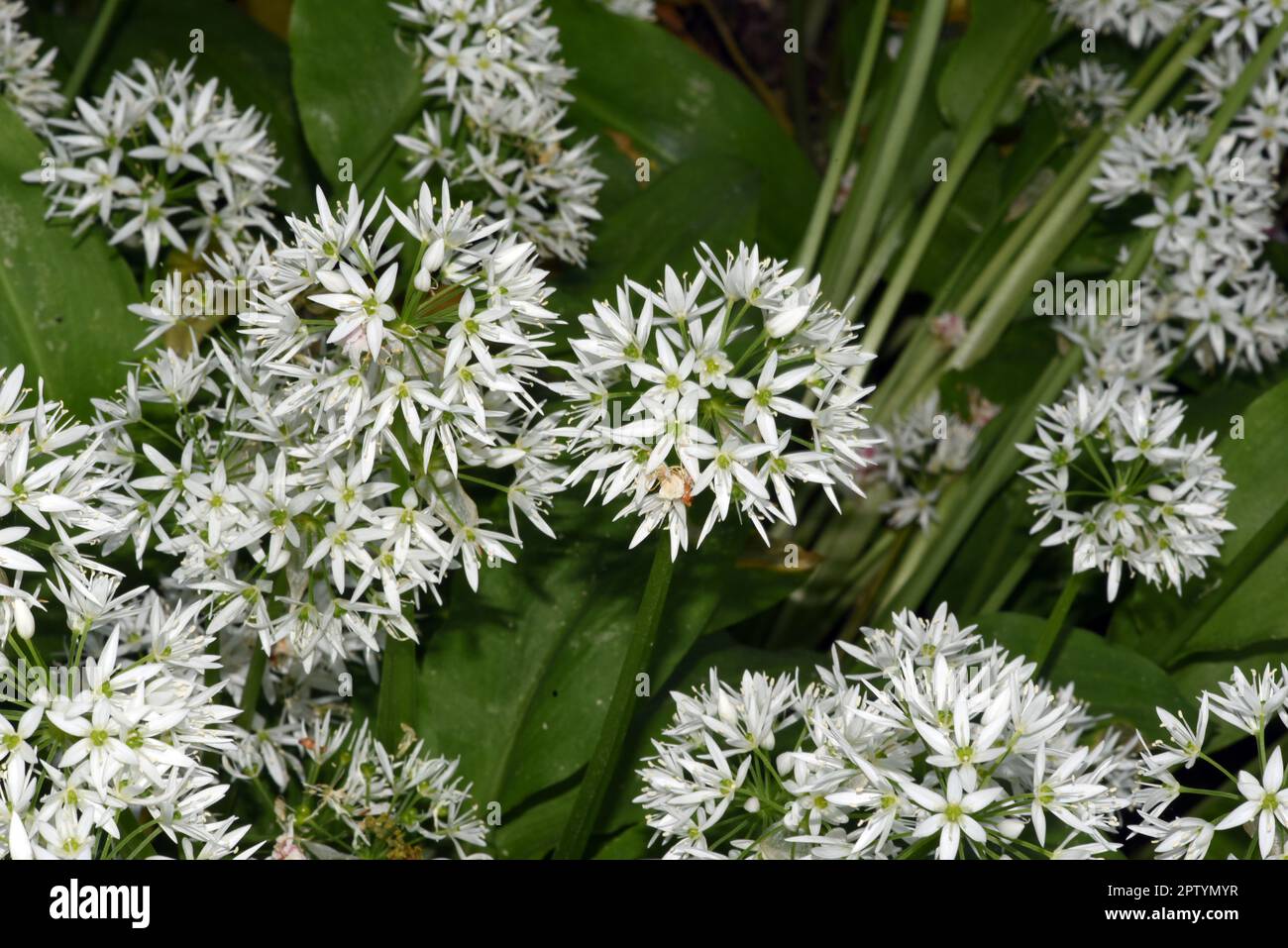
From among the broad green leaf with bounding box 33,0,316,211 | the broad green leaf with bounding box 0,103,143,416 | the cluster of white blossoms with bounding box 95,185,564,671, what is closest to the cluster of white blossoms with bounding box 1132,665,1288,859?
the cluster of white blossoms with bounding box 95,185,564,671

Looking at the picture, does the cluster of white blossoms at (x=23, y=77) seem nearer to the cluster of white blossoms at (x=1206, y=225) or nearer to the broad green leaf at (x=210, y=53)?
the broad green leaf at (x=210, y=53)

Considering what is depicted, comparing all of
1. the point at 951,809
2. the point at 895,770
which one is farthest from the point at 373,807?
the point at 951,809

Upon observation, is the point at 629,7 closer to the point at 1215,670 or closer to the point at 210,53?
the point at 210,53

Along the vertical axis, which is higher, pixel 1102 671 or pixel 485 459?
pixel 485 459

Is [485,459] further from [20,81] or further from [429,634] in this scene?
[20,81]

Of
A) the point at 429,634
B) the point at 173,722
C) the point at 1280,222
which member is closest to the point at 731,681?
the point at 429,634

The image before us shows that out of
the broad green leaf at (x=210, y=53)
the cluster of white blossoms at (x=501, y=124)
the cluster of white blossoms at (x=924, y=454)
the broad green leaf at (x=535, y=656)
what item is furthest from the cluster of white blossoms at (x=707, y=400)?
the broad green leaf at (x=210, y=53)
